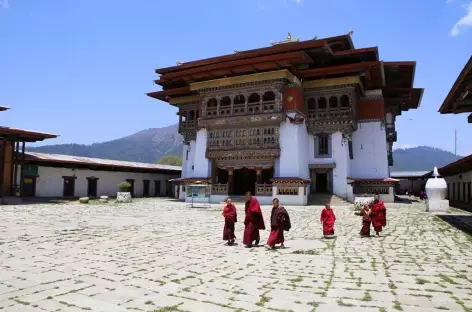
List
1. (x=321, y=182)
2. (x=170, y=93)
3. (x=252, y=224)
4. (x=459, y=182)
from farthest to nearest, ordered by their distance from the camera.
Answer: (x=170, y=93) → (x=459, y=182) → (x=321, y=182) → (x=252, y=224)

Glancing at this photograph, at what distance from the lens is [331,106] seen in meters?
27.4

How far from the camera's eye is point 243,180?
102 ft

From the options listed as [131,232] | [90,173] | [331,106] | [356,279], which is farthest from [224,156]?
[356,279]

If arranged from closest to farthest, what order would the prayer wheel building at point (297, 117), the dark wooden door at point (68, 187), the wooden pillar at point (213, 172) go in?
the prayer wheel building at point (297, 117) < the wooden pillar at point (213, 172) < the dark wooden door at point (68, 187)

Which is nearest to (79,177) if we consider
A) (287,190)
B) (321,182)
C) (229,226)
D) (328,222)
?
(287,190)

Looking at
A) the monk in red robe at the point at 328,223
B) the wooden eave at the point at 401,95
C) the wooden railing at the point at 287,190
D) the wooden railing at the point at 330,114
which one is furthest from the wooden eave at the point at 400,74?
the monk in red robe at the point at 328,223

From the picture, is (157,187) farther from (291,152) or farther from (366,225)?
(366,225)

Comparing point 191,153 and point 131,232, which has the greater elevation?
point 191,153

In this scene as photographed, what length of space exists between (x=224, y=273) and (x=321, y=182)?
2267 centimetres

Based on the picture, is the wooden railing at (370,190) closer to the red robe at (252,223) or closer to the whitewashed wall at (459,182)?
the whitewashed wall at (459,182)

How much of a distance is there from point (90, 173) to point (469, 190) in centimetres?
2958

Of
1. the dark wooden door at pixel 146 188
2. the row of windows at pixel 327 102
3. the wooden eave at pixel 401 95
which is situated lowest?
the dark wooden door at pixel 146 188

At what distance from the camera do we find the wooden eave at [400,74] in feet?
86.0

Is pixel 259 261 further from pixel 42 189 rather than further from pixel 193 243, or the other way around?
pixel 42 189
